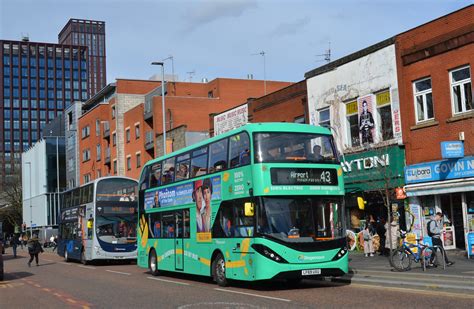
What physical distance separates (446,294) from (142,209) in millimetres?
13211

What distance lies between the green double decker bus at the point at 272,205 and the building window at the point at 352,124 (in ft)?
37.3

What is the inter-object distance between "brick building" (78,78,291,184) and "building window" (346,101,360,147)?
67.6ft

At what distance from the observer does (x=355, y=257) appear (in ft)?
77.0

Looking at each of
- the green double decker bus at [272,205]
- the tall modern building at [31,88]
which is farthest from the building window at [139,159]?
the tall modern building at [31,88]

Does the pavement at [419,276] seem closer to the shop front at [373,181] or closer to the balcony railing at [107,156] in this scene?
the shop front at [373,181]

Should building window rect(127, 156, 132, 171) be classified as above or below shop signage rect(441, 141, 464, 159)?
above

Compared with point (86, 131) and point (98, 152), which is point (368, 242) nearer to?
point (98, 152)

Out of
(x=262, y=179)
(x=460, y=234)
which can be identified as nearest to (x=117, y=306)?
(x=262, y=179)

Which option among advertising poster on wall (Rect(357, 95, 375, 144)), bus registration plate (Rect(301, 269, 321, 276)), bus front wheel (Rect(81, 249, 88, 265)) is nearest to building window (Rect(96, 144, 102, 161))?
bus front wheel (Rect(81, 249, 88, 265))

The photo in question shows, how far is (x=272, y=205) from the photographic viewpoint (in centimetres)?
1479

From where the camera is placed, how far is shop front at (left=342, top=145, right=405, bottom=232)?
24.5 meters

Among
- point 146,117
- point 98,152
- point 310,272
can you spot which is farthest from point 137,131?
point 310,272

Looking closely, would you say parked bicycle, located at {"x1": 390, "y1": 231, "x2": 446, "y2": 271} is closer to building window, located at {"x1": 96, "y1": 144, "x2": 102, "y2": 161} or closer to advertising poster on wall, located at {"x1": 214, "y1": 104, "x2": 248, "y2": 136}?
advertising poster on wall, located at {"x1": 214, "y1": 104, "x2": 248, "y2": 136}

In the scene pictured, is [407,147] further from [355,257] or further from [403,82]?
[355,257]
